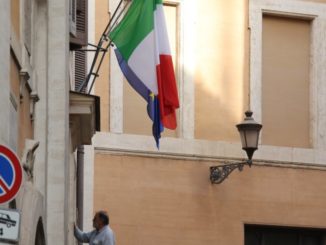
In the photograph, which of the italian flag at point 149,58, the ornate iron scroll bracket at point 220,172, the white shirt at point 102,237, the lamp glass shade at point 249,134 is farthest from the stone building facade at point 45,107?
the ornate iron scroll bracket at point 220,172

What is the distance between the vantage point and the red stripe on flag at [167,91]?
19734 mm

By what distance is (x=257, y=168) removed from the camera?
30.3 meters

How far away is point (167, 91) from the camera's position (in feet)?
64.8

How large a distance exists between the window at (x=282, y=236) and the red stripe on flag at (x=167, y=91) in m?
10.5

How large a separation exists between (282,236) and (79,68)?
6968 millimetres

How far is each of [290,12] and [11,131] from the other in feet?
57.3

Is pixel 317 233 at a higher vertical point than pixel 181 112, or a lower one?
lower

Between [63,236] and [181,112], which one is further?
[181,112]

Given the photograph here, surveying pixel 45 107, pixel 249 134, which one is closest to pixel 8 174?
pixel 45 107

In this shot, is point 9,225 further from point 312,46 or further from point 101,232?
point 312,46

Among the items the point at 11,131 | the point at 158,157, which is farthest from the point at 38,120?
the point at 158,157

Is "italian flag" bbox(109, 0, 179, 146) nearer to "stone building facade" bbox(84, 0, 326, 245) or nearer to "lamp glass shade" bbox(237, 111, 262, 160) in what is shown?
"lamp glass shade" bbox(237, 111, 262, 160)

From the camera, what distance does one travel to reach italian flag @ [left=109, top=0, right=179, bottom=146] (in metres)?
19.8

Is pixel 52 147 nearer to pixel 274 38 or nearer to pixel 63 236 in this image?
pixel 63 236
